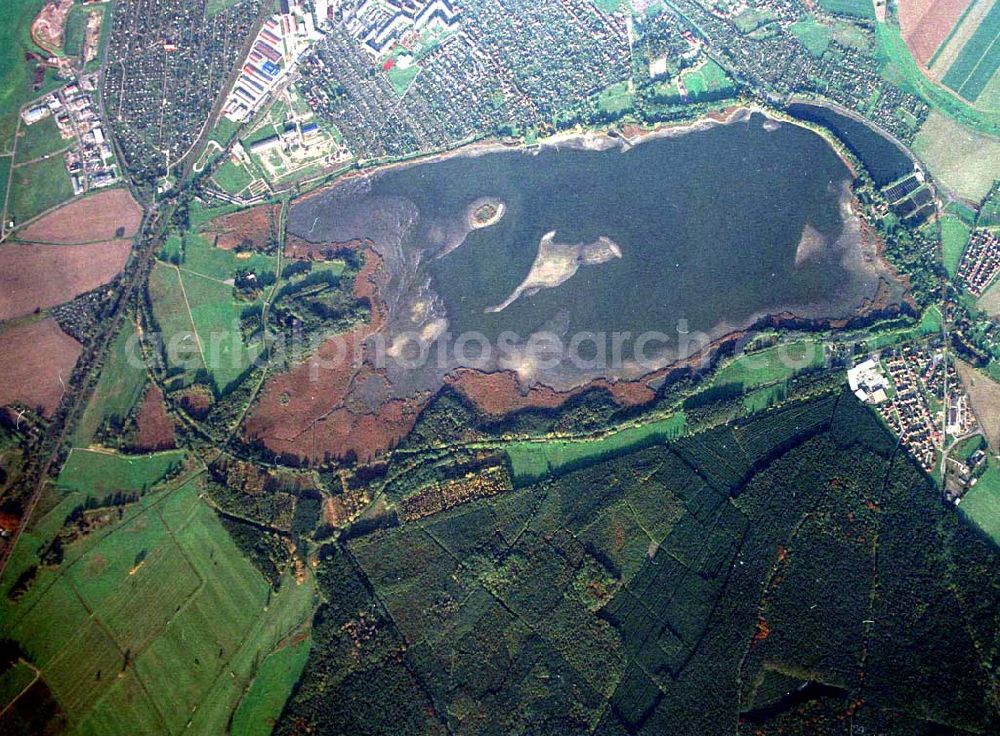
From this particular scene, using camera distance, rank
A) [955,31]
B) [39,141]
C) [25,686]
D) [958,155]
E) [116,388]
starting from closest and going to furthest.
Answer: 1. [25,686]
2. [116,388]
3. [958,155]
4. [39,141]
5. [955,31]

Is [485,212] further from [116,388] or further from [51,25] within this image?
[51,25]

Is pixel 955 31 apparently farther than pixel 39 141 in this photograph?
Yes

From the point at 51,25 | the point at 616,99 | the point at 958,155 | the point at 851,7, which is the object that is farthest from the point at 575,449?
the point at 51,25

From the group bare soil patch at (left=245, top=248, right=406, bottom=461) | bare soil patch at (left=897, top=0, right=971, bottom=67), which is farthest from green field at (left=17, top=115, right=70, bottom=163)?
bare soil patch at (left=897, top=0, right=971, bottom=67)

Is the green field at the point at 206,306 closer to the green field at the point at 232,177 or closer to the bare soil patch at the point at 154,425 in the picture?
the bare soil patch at the point at 154,425

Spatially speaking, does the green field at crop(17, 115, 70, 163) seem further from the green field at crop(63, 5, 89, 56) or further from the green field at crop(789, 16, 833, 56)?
the green field at crop(789, 16, 833, 56)

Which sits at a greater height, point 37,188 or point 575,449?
point 575,449

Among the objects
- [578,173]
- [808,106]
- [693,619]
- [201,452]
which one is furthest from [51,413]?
[808,106]
